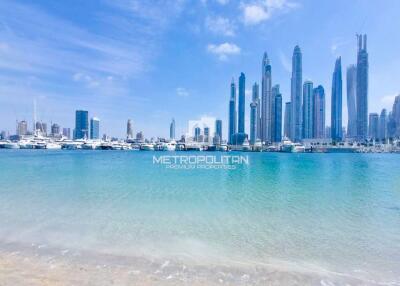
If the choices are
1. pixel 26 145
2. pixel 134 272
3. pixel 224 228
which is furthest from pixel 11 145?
pixel 134 272

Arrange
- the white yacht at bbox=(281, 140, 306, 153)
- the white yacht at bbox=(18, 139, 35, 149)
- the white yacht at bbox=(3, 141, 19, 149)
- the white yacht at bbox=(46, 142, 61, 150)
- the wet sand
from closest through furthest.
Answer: the wet sand, the white yacht at bbox=(3, 141, 19, 149), the white yacht at bbox=(18, 139, 35, 149), the white yacht at bbox=(46, 142, 61, 150), the white yacht at bbox=(281, 140, 306, 153)

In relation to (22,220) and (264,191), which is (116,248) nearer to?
(22,220)

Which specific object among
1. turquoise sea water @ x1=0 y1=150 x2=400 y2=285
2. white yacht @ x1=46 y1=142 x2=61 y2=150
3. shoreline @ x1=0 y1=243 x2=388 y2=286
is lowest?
turquoise sea water @ x1=0 y1=150 x2=400 y2=285

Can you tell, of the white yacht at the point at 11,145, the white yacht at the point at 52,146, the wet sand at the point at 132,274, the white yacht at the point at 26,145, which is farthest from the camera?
the white yacht at the point at 52,146

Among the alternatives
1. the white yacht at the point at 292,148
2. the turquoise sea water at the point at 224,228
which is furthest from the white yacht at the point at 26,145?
the turquoise sea water at the point at 224,228

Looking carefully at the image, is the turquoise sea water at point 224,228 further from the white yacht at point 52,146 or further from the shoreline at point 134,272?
the white yacht at point 52,146

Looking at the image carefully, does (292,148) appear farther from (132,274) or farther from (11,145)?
(11,145)

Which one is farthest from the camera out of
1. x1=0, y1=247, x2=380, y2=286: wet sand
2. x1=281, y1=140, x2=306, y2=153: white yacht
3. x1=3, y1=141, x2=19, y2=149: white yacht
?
x1=281, y1=140, x2=306, y2=153: white yacht

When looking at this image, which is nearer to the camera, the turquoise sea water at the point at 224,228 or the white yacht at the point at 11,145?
the turquoise sea water at the point at 224,228

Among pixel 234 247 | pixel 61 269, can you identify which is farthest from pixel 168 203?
pixel 61 269

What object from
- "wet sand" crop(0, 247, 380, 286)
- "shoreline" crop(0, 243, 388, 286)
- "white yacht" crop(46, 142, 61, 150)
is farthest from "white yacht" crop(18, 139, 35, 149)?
"wet sand" crop(0, 247, 380, 286)

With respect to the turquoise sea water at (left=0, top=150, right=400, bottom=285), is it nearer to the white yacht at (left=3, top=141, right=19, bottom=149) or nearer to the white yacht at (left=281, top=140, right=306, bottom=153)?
the white yacht at (left=281, top=140, right=306, bottom=153)

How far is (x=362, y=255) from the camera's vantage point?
8.41 m

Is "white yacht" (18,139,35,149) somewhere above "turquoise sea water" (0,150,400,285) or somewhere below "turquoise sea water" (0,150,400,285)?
above
